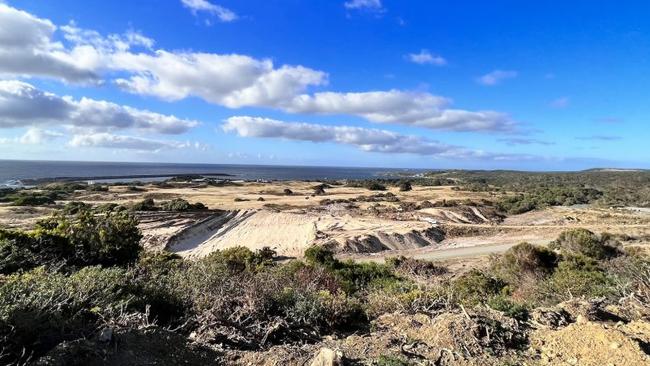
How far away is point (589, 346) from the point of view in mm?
4754

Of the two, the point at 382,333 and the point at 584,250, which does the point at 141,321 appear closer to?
the point at 382,333

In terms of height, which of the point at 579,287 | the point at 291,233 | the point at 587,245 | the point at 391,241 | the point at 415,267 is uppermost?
the point at 579,287

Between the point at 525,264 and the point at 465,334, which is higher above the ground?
the point at 465,334

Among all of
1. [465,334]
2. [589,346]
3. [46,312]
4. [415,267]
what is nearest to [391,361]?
[465,334]

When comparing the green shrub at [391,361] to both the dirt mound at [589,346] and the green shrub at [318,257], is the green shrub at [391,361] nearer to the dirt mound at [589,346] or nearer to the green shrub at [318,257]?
the dirt mound at [589,346]

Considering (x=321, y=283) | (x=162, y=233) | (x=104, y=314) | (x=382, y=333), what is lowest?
(x=162, y=233)

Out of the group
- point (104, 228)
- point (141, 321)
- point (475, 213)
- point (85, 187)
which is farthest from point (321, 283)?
point (85, 187)

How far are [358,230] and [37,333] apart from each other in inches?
1118

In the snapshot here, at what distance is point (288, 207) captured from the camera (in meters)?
44.5

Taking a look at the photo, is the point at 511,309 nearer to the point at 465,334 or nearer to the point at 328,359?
Answer: the point at 465,334

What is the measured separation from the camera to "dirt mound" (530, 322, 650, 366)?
448cm

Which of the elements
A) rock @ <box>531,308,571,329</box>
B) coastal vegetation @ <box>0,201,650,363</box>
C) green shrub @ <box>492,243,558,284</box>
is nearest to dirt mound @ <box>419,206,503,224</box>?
green shrub @ <box>492,243,558,284</box>

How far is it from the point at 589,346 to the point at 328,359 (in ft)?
9.71

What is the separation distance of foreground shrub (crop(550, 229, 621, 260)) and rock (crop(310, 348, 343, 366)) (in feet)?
68.2
